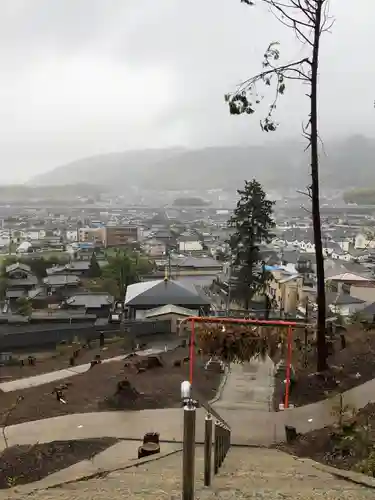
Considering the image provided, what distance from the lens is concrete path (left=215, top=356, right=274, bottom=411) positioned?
8.20 meters

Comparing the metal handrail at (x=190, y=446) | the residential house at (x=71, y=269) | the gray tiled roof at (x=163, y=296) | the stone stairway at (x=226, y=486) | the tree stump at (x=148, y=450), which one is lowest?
the residential house at (x=71, y=269)

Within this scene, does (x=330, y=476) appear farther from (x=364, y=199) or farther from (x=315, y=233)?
(x=364, y=199)

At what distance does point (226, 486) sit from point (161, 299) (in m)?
18.5

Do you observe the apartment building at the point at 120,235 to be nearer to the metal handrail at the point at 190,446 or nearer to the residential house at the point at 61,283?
the residential house at the point at 61,283

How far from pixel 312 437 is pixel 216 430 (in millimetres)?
2492

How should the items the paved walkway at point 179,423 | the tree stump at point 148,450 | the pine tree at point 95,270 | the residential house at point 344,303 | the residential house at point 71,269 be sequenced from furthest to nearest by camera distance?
the residential house at point 71,269
the pine tree at point 95,270
the residential house at point 344,303
the paved walkway at point 179,423
the tree stump at point 148,450

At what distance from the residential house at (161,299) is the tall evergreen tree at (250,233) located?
2.95m

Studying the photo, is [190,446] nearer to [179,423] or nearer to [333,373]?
[179,423]

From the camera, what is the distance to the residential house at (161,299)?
22.2 metres

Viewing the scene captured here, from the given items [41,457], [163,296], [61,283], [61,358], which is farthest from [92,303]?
[41,457]

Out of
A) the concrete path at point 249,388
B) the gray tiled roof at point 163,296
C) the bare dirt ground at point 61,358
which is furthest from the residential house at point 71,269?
the concrete path at point 249,388

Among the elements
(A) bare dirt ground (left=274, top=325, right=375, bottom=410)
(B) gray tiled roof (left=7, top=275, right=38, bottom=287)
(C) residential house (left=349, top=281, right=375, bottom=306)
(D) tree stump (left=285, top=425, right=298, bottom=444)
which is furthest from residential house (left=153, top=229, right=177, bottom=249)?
(D) tree stump (left=285, top=425, right=298, bottom=444)

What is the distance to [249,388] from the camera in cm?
905

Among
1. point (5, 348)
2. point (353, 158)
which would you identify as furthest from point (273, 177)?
point (5, 348)
